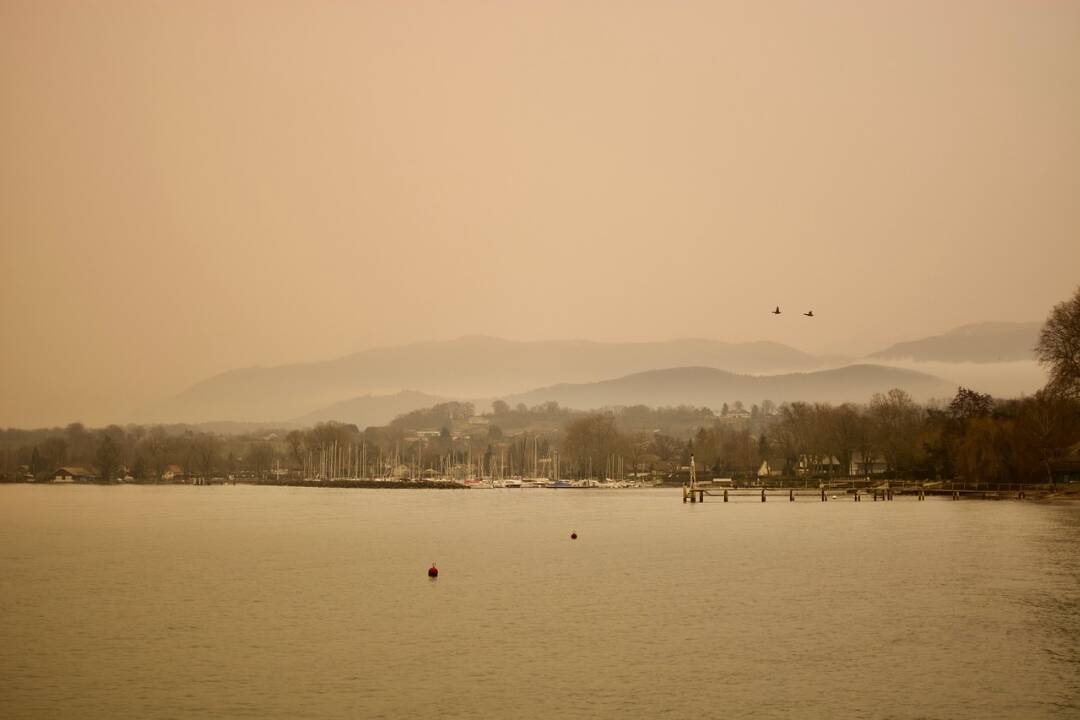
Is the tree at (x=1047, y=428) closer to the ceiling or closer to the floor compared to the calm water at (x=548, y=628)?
closer to the ceiling

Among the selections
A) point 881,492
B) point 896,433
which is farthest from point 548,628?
point 896,433

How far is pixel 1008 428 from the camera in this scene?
391ft

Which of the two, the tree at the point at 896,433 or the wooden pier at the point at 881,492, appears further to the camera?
the tree at the point at 896,433

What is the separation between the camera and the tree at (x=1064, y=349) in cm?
9512

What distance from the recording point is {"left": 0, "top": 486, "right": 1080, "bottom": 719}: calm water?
2641cm

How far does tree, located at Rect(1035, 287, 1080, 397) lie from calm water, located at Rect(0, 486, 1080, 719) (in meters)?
27.9

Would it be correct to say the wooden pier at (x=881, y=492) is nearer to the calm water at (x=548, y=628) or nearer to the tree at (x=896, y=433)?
the tree at (x=896, y=433)

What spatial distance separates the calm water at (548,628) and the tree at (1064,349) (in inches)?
1097

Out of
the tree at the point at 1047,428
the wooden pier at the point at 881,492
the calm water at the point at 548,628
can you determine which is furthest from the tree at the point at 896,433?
the calm water at the point at 548,628

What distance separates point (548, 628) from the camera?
118ft

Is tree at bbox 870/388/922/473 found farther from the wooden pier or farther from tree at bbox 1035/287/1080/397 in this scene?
tree at bbox 1035/287/1080/397

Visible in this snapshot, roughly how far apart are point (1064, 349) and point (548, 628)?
7838 cm

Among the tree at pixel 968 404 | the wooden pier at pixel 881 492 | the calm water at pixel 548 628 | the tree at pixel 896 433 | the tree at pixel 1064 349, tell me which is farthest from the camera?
the tree at pixel 896 433

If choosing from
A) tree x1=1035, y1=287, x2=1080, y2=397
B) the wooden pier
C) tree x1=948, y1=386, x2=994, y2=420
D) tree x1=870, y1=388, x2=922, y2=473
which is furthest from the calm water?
tree x1=870, y1=388, x2=922, y2=473
